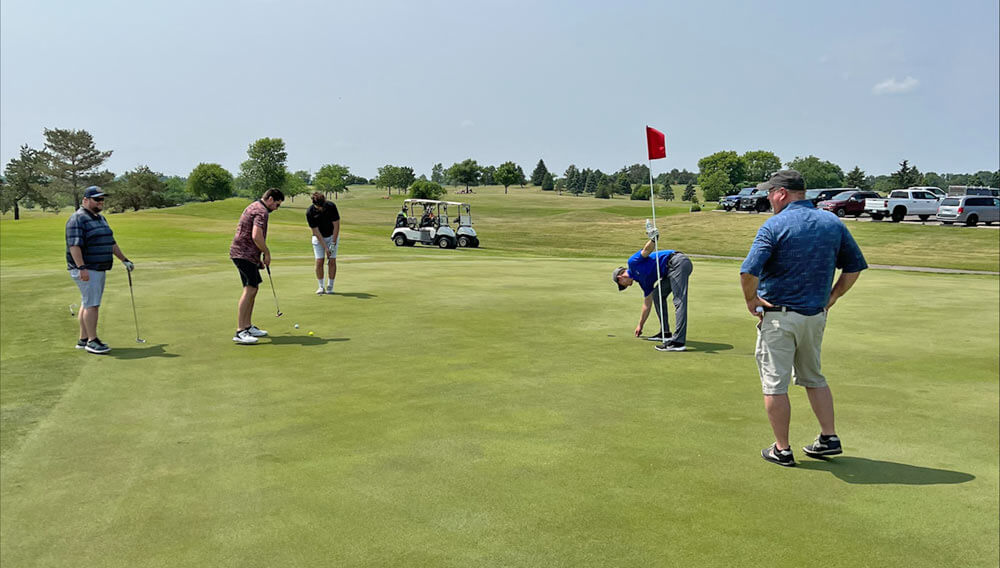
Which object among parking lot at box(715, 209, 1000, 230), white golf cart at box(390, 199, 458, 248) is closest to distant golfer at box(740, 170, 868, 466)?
white golf cart at box(390, 199, 458, 248)

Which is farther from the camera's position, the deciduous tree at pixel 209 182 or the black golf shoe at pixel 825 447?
the deciduous tree at pixel 209 182

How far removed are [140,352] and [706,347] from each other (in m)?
8.44

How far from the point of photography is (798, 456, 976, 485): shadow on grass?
205 inches

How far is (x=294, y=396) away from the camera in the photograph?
7715 millimetres

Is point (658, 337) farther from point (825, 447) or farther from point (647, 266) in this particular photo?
point (825, 447)

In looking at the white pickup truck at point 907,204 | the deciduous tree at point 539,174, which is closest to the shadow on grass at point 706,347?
the white pickup truck at point 907,204

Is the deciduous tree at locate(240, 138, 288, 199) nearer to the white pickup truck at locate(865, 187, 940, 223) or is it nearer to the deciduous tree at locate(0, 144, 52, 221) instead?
the deciduous tree at locate(0, 144, 52, 221)

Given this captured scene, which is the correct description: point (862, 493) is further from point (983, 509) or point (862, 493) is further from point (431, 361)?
point (431, 361)

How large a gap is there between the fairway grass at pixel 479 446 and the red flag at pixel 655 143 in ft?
9.74

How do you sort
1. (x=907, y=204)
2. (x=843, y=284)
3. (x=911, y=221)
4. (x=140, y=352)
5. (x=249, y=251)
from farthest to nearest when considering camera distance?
1. (x=911, y=221)
2. (x=907, y=204)
3. (x=249, y=251)
4. (x=140, y=352)
5. (x=843, y=284)

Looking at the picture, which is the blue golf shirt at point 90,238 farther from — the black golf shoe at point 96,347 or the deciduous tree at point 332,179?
the deciduous tree at point 332,179

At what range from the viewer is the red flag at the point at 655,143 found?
35.6ft

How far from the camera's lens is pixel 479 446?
234 inches

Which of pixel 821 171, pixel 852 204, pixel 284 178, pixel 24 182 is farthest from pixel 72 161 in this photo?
pixel 821 171
